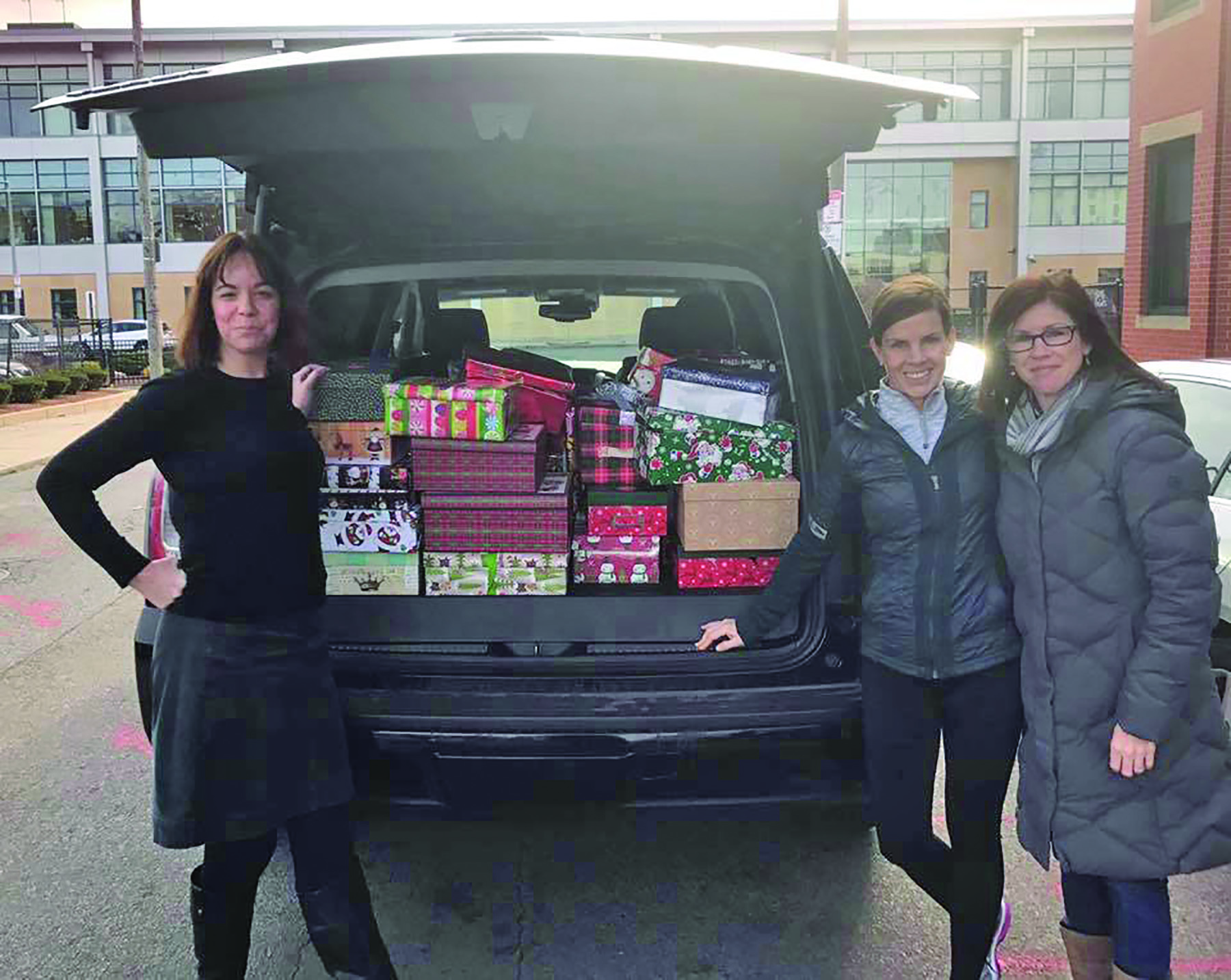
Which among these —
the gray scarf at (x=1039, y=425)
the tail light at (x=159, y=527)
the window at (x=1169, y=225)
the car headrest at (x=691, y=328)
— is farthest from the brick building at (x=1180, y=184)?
the tail light at (x=159, y=527)

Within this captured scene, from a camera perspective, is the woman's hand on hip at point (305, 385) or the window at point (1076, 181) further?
the window at point (1076, 181)

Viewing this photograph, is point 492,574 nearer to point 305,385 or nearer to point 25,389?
point 305,385

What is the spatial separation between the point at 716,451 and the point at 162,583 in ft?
4.70

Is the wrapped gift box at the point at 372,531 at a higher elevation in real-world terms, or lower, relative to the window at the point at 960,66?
lower

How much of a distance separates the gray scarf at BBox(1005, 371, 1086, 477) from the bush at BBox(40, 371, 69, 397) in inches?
832

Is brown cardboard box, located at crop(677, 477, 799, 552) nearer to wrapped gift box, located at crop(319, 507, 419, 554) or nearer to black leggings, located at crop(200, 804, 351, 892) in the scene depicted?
wrapped gift box, located at crop(319, 507, 419, 554)

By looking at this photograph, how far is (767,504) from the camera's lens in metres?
3.12

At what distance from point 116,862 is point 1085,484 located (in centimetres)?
299

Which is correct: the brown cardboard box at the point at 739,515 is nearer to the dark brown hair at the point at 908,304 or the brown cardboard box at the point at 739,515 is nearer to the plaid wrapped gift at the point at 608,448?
the plaid wrapped gift at the point at 608,448

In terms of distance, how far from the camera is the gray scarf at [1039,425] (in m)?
2.40

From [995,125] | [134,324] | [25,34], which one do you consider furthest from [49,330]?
[995,125]

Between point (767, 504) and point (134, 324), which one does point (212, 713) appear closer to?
point (767, 504)

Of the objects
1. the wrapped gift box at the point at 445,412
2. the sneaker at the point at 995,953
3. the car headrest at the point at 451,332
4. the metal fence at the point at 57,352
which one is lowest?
the sneaker at the point at 995,953

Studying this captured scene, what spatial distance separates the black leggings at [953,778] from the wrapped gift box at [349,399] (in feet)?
4.59
